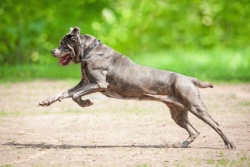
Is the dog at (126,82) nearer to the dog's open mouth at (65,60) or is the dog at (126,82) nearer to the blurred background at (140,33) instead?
the dog's open mouth at (65,60)

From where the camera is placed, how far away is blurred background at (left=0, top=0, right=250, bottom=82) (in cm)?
2429

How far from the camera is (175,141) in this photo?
10938 mm

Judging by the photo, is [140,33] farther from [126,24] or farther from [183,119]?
[183,119]

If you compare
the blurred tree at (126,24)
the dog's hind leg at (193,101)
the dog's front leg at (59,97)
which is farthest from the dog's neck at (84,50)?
the blurred tree at (126,24)

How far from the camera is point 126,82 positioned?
10.3 meters

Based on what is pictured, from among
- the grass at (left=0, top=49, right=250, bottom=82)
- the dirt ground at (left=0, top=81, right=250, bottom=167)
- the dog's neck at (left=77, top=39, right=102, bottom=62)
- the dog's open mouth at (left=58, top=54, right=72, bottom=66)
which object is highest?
the grass at (left=0, top=49, right=250, bottom=82)

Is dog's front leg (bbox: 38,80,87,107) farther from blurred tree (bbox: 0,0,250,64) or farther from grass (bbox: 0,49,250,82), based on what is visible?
blurred tree (bbox: 0,0,250,64)

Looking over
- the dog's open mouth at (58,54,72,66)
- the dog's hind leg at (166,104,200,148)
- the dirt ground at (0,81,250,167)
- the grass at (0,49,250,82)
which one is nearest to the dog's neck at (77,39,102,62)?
the dog's open mouth at (58,54,72,66)

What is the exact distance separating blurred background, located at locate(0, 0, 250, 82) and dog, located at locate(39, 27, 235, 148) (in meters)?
11.0

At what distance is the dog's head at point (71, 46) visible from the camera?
1068 cm

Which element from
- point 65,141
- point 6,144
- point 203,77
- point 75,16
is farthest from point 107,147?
point 75,16

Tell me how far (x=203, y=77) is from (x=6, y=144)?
463 inches

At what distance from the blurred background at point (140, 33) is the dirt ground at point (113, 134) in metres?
6.10

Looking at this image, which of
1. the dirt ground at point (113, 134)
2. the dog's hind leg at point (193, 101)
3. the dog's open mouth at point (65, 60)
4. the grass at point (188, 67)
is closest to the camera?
the dirt ground at point (113, 134)
